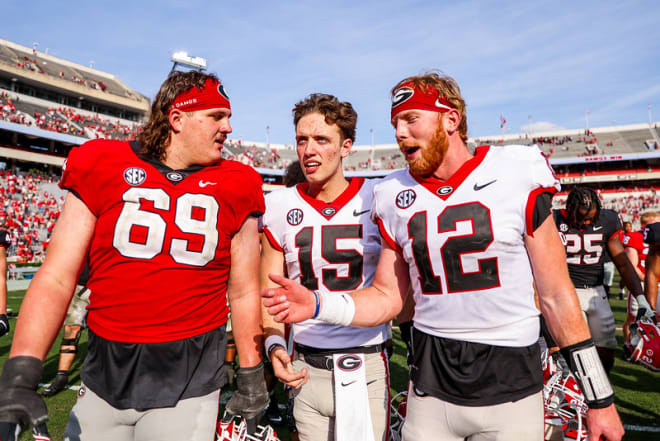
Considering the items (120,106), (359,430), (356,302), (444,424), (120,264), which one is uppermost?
(120,106)

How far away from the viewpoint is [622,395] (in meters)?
5.32

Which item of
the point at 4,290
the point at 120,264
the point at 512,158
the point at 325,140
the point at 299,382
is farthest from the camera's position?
the point at 4,290

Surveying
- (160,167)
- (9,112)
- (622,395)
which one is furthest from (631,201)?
(9,112)

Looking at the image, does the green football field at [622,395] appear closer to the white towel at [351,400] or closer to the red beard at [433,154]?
the white towel at [351,400]

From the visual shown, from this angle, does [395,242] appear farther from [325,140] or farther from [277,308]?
[325,140]

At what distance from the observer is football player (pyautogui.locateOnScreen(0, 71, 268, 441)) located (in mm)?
1850

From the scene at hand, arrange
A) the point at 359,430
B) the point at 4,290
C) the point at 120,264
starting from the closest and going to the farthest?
the point at 120,264 < the point at 359,430 < the point at 4,290

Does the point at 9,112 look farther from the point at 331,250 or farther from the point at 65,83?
the point at 331,250

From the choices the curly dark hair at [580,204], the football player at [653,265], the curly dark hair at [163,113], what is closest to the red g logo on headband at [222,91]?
the curly dark hair at [163,113]

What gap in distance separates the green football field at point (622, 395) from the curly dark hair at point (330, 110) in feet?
10.4

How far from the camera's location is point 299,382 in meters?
2.25

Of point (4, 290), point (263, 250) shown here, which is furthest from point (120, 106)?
point (263, 250)

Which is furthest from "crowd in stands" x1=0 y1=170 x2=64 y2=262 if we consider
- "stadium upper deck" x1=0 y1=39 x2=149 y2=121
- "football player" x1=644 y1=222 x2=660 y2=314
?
"football player" x1=644 y1=222 x2=660 y2=314

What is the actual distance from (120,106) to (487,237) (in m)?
51.0
